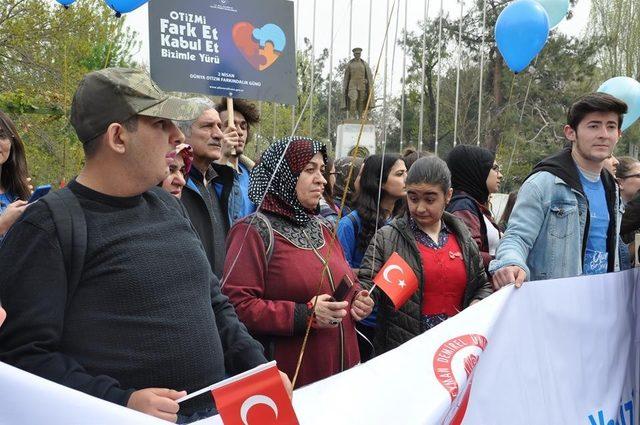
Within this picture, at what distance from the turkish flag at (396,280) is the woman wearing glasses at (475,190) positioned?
1.39 metres

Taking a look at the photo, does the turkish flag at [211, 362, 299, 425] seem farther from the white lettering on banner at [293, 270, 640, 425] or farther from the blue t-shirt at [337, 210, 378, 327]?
the blue t-shirt at [337, 210, 378, 327]

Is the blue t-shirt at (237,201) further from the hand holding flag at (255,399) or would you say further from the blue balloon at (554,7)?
the blue balloon at (554,7)

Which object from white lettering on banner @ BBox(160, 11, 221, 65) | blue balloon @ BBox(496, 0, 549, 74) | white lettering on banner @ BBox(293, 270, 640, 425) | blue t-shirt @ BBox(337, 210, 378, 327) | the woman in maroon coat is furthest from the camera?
blue balloon @ BBox(496, 0, 549, 74)

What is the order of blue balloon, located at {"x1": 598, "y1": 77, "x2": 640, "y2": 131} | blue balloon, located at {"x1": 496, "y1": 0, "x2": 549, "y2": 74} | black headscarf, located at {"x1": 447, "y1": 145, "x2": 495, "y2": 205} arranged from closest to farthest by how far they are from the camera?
black headscarf, located at {"x1": 447, "y1": 145, "x2": 495, "y2": 205}
blue balloon, located at {"x1": 496, "y1": 0, "x2": 549, "y2": 74}
blue balloon, located at {"x1": 598, "y1": 77, "x2": 640, "y2": 131}

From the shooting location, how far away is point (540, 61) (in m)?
26.4

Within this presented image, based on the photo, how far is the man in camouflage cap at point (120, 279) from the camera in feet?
5.21

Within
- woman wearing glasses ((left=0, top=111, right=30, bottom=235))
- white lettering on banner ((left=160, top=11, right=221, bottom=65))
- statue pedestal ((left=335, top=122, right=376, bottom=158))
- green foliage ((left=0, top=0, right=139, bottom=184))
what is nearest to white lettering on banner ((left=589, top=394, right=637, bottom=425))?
white lettering on banner ((left=160, top=11, right=221, bottom=65))

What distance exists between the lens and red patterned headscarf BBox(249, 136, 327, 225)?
2.96 m

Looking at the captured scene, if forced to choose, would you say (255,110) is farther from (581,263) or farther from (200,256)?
(200,256)

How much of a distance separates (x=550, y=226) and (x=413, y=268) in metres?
0.59

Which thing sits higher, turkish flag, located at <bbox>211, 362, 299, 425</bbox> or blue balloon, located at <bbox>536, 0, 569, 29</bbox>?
blue balloon, located at <bbox>536, 0, 569, 29</bbox>

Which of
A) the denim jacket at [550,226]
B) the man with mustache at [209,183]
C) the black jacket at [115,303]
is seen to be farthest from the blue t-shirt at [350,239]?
the black jacket at [115,303]

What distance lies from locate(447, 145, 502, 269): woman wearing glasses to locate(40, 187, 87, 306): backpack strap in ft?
9.33

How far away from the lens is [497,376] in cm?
254
